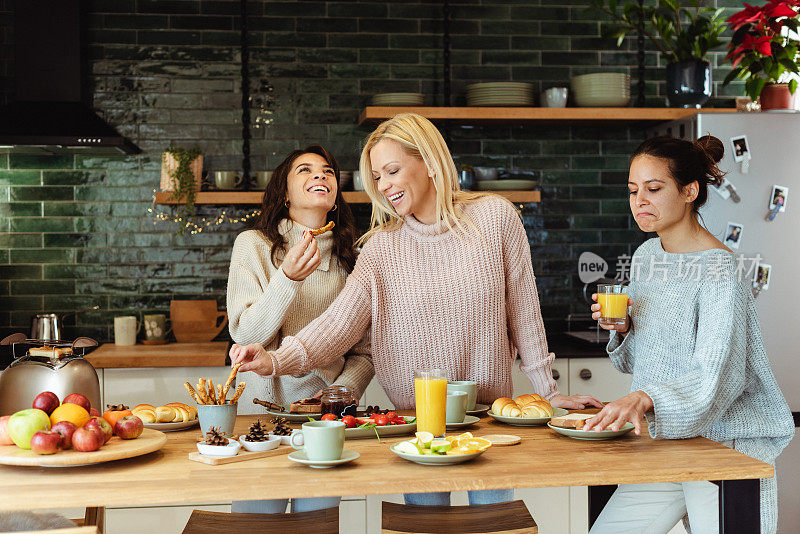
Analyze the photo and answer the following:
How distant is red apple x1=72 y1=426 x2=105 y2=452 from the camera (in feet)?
5.13

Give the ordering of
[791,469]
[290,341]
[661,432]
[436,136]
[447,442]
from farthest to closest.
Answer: [791,469] < [436,136] < [290,341] < [661,432] < [447,442]

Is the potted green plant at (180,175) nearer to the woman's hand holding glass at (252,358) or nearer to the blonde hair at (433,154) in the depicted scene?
the blonde hair at (433,154)

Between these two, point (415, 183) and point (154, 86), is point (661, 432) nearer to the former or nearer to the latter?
point (415, 183)

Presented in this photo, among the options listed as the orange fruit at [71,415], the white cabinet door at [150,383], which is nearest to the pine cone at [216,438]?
the orange fruit at [71,415]

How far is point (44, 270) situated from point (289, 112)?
1552 mm

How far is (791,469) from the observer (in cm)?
375

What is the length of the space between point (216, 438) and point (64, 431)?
303 mm

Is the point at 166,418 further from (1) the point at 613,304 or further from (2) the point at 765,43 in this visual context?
(2) the point at 765,43

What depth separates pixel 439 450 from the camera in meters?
1.58

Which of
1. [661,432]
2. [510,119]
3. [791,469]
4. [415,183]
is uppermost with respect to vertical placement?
[510,119]

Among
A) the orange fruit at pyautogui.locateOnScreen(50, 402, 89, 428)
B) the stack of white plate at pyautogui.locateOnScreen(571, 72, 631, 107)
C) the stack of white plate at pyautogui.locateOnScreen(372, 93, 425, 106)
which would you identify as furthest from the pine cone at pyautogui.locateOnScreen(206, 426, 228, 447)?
the stack of white plate at pyautogui.locateOnScreen(571, 72, 631, 107)

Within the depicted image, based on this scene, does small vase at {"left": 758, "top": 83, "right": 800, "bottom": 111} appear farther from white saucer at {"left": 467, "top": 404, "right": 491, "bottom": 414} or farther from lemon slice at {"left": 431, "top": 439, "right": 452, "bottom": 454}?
lemon slice at {"left": 431, "top": 439, "right": 452, "bottom": 454}

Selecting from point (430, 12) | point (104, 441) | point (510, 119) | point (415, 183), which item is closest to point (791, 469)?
point (510, 119)

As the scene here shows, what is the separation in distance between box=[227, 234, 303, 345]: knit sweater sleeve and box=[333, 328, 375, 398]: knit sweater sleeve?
0.83 ft
